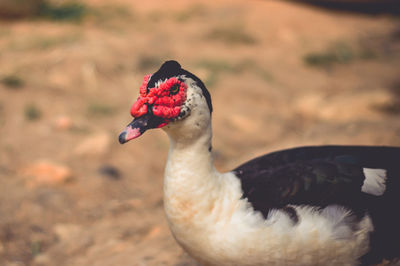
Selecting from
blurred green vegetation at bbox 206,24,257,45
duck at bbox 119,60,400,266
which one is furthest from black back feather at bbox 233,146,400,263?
blurred green vegetation at bbox 206,24,257,45

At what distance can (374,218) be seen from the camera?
7.19 feet

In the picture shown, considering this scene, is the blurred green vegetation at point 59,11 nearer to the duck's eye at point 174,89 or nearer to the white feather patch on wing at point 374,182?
the duck's eye at point 174,89

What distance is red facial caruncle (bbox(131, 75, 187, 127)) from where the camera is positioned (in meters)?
1.96

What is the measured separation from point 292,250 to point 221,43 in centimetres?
675

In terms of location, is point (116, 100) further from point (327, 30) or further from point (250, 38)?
point (327, 30)

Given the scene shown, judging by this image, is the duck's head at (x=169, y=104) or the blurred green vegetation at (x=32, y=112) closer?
the duck's head at (x=169, y=104)

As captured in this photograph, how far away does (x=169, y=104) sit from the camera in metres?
1.96

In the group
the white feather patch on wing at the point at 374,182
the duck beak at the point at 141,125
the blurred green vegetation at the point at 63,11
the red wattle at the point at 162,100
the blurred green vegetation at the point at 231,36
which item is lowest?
the white feather patch on wing at the point at 374,182

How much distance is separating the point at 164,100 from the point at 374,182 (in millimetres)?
1176

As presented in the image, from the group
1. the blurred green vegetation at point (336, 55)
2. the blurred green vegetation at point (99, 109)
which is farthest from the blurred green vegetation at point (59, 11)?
the blurred green vegetation at point (336, 55)

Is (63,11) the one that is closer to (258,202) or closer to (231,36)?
(231,36)

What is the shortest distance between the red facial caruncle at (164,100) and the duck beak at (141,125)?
19 mm

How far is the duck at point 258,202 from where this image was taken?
2.01 m

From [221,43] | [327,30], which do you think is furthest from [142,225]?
[327,30]
